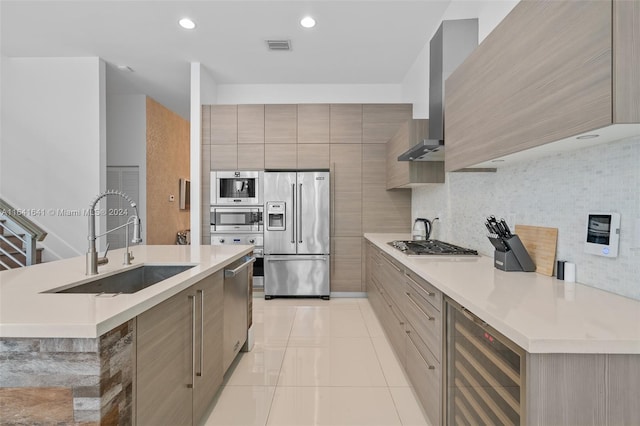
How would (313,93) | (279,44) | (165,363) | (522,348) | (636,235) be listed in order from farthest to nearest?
1. (313,93)
2. (279,44)
3. (165,363)
4. (636,235)
5. (522,348)

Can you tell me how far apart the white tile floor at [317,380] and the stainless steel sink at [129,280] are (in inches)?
34.7

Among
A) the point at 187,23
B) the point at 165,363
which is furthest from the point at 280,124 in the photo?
the point at 165,363

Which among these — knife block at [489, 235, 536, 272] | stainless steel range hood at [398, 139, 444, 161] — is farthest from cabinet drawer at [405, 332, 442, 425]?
stainless steel range hood at [398, 139, 444, 161]

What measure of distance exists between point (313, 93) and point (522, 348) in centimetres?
479

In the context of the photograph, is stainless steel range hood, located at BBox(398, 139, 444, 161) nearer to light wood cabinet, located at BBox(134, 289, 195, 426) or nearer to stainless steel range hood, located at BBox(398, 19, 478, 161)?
stainless steel range hood, located at BBox(398, 19, 478, 161)

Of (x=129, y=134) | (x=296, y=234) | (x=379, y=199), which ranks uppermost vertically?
(x=129, y=134)

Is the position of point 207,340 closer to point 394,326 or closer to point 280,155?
point 394,326

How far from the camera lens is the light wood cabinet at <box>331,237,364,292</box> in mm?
4941

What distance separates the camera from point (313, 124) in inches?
195

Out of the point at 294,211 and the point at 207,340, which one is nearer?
the point at 207,340

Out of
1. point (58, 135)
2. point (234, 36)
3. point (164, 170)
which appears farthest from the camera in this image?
point (164, 170)

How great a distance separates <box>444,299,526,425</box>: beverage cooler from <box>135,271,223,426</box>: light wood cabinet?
3.99 ft

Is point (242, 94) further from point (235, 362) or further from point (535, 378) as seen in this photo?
point (535, 378)

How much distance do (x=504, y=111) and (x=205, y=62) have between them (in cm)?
409
